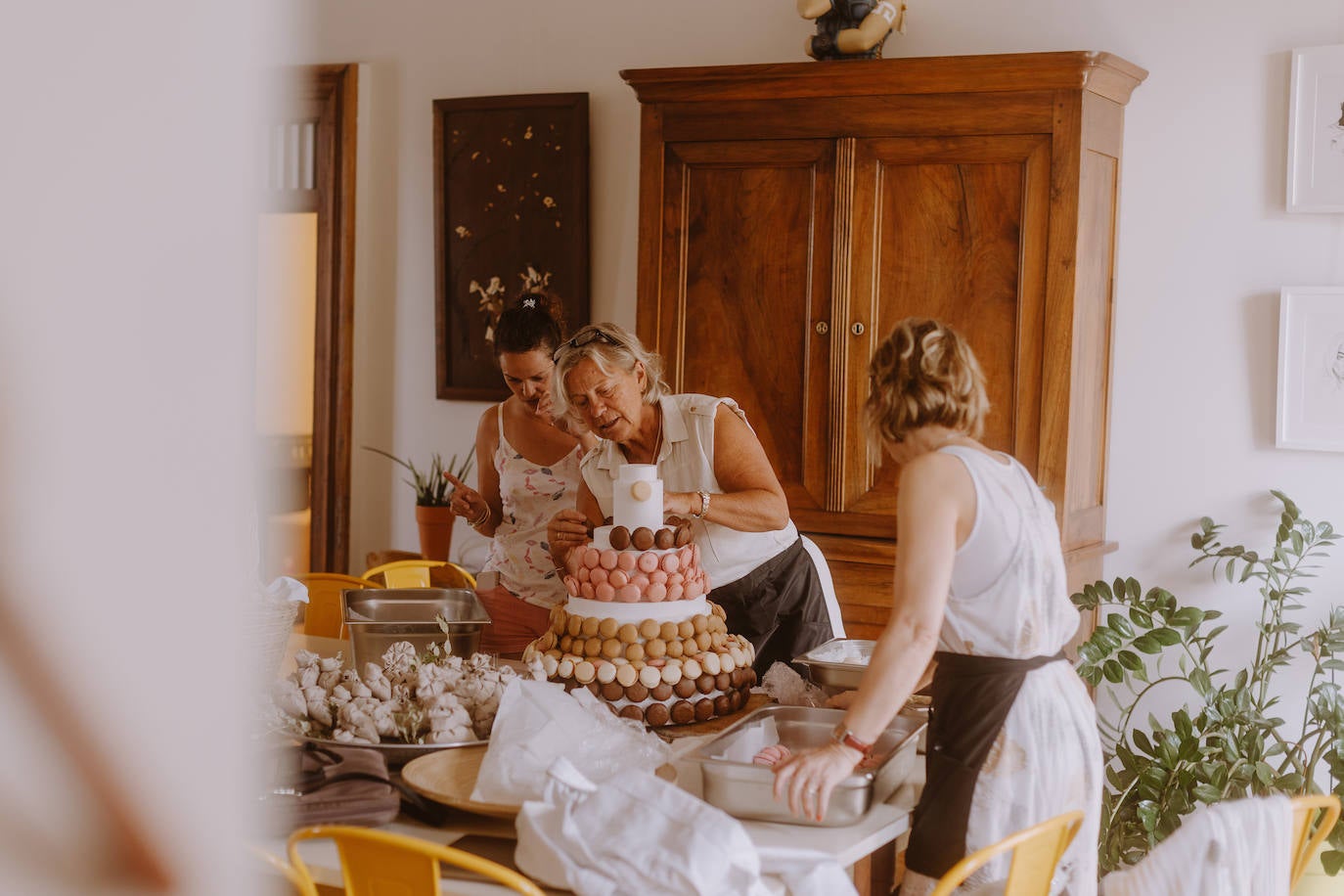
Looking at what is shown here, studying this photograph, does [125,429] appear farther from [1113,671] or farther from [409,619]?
[1113,671]

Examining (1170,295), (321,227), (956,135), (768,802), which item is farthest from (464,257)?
(768,802)

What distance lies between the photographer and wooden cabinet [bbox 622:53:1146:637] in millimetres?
3014

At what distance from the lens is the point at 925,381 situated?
1593mm

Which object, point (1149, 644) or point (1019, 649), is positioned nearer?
point (1019, 649)

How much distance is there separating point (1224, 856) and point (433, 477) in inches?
129

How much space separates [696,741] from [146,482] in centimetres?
155

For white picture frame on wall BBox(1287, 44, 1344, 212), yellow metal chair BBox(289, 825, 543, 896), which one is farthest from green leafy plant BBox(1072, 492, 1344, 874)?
yellow metal chair BBox(289, 825, 543, 896)

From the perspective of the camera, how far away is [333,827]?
4.54 feet

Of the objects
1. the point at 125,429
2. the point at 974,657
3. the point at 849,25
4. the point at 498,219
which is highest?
the point at 849,25

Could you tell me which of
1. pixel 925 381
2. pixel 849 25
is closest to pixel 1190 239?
pixel 849 25

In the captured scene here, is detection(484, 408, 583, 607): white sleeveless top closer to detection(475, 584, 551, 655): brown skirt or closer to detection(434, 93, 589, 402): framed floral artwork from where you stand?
detection(475, 584, 551, 655): brown skirt

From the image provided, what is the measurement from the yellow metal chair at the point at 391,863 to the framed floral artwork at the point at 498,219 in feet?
9.10

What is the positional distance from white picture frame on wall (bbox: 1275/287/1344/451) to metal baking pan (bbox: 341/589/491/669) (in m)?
1.97

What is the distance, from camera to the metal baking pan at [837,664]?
203 centimetres
